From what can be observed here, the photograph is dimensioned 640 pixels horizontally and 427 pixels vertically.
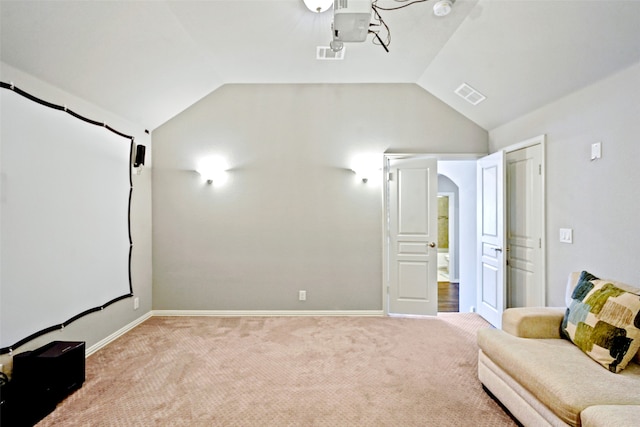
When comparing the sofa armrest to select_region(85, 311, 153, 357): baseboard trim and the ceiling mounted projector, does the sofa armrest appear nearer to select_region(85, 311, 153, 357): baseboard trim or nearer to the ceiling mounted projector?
the ceiling mounted projector

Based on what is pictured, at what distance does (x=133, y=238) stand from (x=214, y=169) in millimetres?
1268

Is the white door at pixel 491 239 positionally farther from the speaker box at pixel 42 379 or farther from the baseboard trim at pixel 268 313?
the speaker box at pixel 42 379

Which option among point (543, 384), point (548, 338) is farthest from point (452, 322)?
point (543, 384)

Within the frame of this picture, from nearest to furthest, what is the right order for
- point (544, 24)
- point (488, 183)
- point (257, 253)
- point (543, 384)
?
point (543, 384), point (544, 24), point (488, 183), point (257, 253)

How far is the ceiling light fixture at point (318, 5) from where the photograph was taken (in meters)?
2.36

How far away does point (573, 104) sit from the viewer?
256 centimetres

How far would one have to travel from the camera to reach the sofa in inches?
57.4

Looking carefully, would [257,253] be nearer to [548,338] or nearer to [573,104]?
[548,338]

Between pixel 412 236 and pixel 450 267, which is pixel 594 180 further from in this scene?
pixel 450 267

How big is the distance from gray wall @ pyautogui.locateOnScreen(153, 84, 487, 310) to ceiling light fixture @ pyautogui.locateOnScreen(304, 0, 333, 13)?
142 cm

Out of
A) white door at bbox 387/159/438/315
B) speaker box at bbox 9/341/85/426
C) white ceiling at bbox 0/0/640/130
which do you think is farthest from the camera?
white door at bbox 387/159/438/315

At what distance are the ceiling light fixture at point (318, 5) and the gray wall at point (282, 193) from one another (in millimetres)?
1424

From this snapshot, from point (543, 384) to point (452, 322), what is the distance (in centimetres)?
214

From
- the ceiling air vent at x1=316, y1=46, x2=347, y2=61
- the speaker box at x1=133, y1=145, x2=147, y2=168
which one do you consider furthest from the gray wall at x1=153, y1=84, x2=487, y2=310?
the ceiling air vent at x1=316, y1=46, x2=347, y2=61
